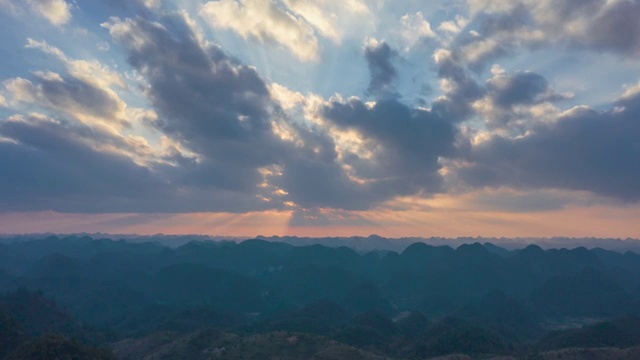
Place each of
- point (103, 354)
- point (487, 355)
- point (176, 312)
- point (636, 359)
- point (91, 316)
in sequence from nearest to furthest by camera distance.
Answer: point (103, 354), point (636, 359), point (487, 355), point (176, 312), point (91, 316)

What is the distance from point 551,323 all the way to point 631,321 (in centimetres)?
5721

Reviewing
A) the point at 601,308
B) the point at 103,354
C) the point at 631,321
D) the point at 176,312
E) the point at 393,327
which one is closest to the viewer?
the point at 103,354

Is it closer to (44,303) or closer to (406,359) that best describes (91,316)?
(44,303)

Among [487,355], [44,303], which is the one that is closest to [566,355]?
[487,355]

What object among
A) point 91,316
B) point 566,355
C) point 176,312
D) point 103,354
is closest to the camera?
point 103,354

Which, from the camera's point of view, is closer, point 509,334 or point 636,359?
point 636,359

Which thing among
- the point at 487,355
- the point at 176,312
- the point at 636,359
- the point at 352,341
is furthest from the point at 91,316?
the point at 636,359

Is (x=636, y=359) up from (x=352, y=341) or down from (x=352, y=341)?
up

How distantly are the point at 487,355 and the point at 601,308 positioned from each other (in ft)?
457

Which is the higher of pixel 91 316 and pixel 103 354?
pixel 103 354

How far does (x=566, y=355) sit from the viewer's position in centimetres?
8100

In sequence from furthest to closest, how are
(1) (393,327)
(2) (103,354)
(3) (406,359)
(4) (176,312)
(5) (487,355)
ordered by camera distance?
(4) (176,312) → (1) (393,327) → (3) (406,359) → (5) (487,355) → (2) (103,354)

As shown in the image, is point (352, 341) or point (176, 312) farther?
point (176, 312)

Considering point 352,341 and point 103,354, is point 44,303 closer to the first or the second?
point 103,354
